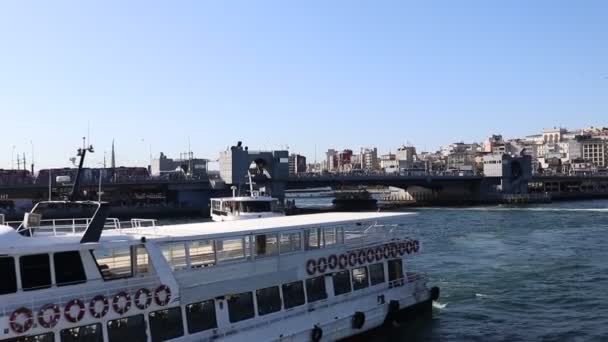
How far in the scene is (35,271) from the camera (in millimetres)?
17750

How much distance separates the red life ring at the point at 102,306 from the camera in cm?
1791

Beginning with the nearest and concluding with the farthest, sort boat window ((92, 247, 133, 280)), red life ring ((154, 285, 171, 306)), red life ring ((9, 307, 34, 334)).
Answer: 1. red life ring ((9, 307, 34, 334))
2. red life ring ((154, 285, 171, 306))
3. boat window ((92, 247, 133, 280))

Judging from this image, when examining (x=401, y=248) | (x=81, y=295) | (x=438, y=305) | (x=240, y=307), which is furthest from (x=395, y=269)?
(x=81, y=295)

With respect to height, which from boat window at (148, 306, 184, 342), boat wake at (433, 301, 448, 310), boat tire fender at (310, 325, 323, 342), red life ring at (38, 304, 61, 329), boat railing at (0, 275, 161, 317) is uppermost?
boat railing at (0, 275, 161, 317)

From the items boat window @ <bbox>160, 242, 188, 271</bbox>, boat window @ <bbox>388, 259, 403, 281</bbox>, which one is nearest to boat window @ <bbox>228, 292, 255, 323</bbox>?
boat window @ <bbox>160, 242, 188, 271</bbox>

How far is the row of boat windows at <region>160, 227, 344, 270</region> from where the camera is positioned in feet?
75.4

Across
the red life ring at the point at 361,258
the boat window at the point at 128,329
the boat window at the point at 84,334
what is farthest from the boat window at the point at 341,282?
the boat window at the point at 84,334

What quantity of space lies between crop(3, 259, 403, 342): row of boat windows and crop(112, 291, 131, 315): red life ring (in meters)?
0.56

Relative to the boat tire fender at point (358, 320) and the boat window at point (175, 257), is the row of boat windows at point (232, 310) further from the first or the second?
the boat window at point (175, 257)

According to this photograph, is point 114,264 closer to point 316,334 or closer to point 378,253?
point 316,334

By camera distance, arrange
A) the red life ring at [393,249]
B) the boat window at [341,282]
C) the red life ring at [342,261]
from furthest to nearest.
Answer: the red life ring at [393,249], the boat window at [341,282], the red life ring at [342,261]

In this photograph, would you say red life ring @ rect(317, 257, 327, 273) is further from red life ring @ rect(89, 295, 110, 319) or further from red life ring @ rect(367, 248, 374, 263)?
red life ring @ rect(89, 295, 110, 319)

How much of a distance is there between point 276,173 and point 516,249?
2847 inches

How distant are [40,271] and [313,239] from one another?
12.3 metres
